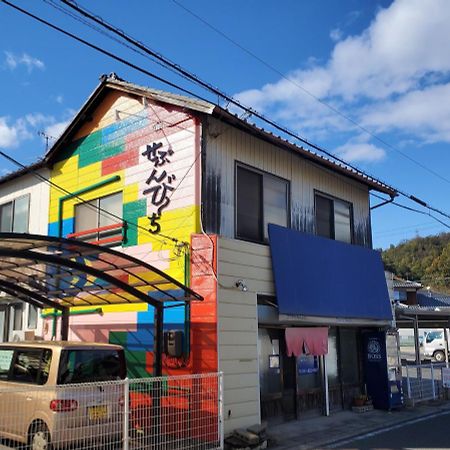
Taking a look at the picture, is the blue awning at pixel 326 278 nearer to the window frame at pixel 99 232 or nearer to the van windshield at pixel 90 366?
the window frame at pixel 99 232

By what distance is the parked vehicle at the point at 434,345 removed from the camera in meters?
34.8

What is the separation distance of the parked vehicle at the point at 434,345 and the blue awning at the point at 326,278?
2350cm

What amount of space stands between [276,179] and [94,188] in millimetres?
4281

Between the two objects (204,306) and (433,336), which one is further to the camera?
(433,336)

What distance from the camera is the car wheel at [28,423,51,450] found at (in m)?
6.92

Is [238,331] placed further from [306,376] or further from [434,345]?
[434,345]

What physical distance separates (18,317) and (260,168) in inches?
304

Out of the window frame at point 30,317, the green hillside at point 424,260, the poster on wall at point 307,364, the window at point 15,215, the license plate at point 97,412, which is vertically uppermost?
the green hillside at point 424,260

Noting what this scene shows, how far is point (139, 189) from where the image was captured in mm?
11523

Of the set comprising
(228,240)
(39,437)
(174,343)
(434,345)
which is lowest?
(39,437)

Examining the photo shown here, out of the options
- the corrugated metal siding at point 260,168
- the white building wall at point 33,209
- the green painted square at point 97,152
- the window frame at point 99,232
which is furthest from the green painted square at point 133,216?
the white building wall at point 33,209

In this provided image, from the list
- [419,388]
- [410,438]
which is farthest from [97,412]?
[419,388]

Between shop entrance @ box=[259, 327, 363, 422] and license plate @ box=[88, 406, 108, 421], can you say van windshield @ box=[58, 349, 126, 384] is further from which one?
shop entrance @ box=[259, 327, 363, 422]

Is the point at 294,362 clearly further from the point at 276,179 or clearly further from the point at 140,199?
the point at 140,199
